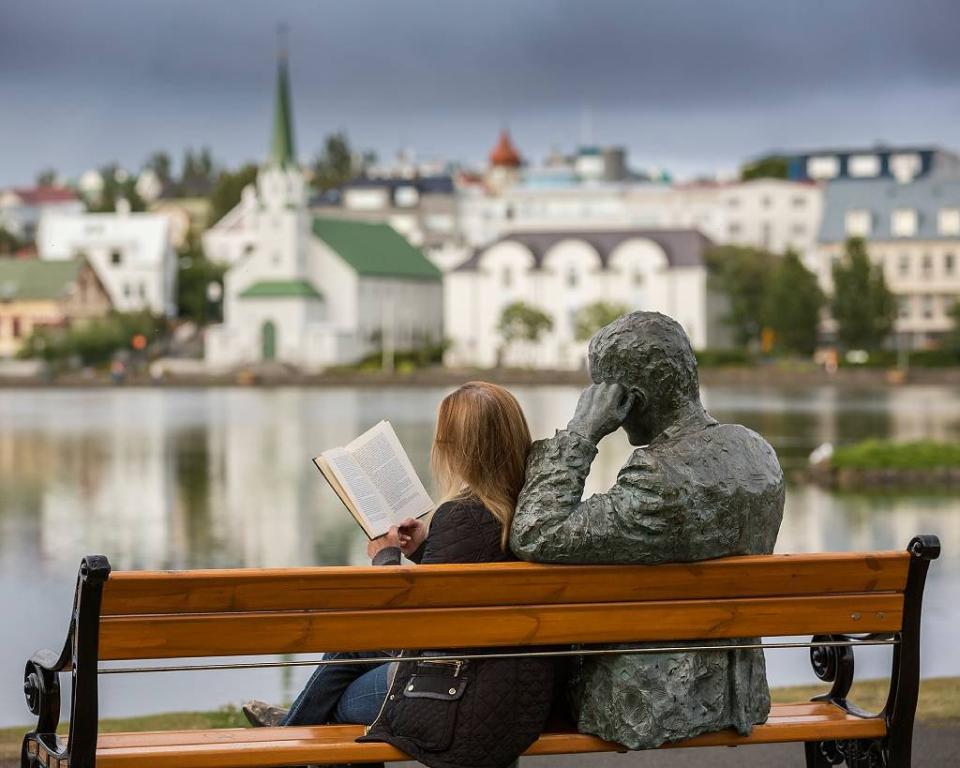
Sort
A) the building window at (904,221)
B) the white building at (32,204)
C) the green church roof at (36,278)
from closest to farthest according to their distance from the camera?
1. the building window at (904,221)
2. the green church roof at (36,278)
3. the white building at (32,204)

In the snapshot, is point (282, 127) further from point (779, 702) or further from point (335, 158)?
point (779, 702)

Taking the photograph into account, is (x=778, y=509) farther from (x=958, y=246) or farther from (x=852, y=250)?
(x=958, y=246)

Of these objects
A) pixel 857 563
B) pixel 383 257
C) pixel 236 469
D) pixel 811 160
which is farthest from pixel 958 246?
pixel 857 563

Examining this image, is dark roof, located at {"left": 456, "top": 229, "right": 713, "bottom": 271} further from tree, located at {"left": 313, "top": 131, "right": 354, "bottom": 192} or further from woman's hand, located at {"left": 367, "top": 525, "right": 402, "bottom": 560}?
woman's hand, located at {"left": 367, "top": 525, "right": 402, "bottom": 560}

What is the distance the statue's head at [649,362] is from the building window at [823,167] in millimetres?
146501

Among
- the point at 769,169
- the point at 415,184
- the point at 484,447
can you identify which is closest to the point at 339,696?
the point at 484,447

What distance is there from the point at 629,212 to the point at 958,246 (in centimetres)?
4149

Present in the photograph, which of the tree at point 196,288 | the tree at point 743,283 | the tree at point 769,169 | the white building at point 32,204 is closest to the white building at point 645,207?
the tree at point 769,169

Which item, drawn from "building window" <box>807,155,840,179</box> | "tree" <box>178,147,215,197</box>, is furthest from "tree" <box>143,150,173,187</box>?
"building window" <box>807,155,840,179</box>

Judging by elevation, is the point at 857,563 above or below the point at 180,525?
above

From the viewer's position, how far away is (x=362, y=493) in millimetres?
4980

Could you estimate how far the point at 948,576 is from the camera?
13.5 metres

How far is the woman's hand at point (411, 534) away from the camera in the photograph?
5.00m

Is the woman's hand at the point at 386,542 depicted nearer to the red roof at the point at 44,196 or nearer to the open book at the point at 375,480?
the open book at the point at 375,480
